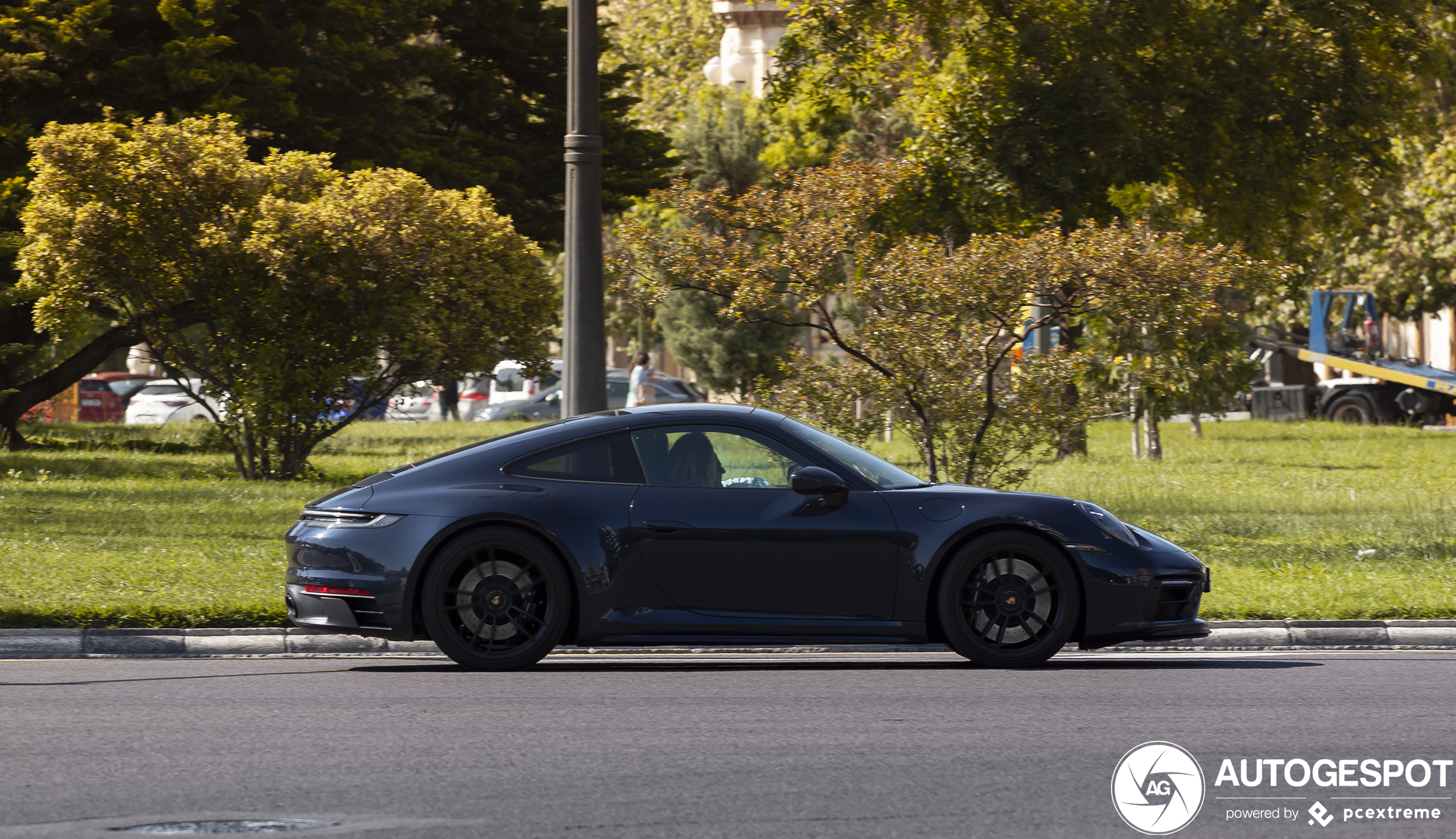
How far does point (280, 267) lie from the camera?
18.9 metres

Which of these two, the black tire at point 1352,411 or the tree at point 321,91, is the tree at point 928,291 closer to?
the tree at point 321,91

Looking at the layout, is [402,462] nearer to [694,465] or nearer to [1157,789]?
[694,465]

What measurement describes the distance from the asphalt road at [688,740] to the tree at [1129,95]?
39.0 ft

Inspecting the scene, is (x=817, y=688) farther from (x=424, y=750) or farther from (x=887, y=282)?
(x=887, y=282)

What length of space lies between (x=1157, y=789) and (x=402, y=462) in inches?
735

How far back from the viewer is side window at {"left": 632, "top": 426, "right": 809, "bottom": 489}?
853cm

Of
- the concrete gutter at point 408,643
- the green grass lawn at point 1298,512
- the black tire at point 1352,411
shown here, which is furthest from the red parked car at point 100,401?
the concrete gutter at point 408,643

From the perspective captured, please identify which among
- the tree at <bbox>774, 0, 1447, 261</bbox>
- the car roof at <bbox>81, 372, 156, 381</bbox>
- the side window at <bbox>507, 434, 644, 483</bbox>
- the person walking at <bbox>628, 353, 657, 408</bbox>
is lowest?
the side window at <bbox>507, 434, 644, 483</bbox>

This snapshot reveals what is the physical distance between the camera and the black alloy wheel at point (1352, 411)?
37156 millimetres

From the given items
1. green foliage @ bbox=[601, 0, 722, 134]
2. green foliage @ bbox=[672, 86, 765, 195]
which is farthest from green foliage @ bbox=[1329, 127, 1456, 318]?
green foliage @ bbox=[601, 0, 722, 134]

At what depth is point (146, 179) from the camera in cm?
1903

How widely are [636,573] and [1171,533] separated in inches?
288

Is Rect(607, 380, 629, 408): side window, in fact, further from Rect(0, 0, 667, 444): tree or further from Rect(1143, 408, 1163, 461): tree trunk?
Rect(1143, 408, 1163, 461): tree trunk

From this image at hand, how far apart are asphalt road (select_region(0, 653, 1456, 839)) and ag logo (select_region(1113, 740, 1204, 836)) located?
0.06 meters
